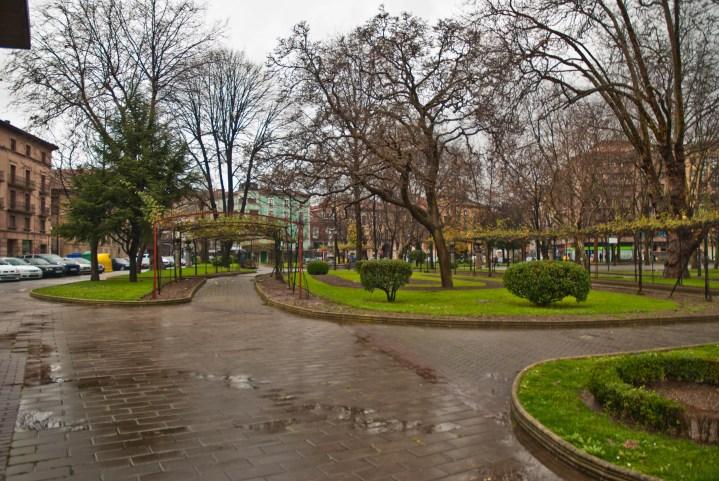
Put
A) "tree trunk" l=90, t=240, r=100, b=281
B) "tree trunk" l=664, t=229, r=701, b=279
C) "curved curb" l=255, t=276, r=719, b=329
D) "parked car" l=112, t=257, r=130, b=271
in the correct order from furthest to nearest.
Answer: "parked car" l=112, t=257, r=130, b=271 → "tree trunk" l=90, t=240, r=100, b=281 → "tree trunk" l=664, t=229, r=701, b=279 → "curved curb" l=255, t=276, r=719, b=329

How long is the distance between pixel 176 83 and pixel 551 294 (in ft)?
84.0

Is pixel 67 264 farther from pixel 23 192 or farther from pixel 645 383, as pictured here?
pixel 645 383

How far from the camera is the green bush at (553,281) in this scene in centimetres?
1437

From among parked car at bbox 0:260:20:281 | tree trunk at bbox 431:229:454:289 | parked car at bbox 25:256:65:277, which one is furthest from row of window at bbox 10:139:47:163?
tree trunk at bbox 431:229:454:289

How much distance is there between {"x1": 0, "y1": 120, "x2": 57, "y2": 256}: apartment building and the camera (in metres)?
54.0

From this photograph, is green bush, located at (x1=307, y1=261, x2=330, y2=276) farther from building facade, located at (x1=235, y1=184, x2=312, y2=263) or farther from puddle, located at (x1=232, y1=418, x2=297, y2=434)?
puddle, located at (x1=232, y1=418, x2=297, y2=434)

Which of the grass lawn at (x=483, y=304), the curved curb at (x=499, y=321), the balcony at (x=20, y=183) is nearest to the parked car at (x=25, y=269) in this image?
the grass lawn at (x=483, y=304)

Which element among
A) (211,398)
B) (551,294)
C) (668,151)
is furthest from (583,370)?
(668,151)

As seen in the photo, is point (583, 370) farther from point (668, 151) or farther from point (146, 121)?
point (146, 121)

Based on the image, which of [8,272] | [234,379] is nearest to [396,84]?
[234,379]

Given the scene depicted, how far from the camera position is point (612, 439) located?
4.22m

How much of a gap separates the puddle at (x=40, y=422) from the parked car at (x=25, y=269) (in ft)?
102

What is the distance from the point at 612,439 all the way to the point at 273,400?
3.46m

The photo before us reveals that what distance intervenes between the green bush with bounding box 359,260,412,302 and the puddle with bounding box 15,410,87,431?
11409mm
